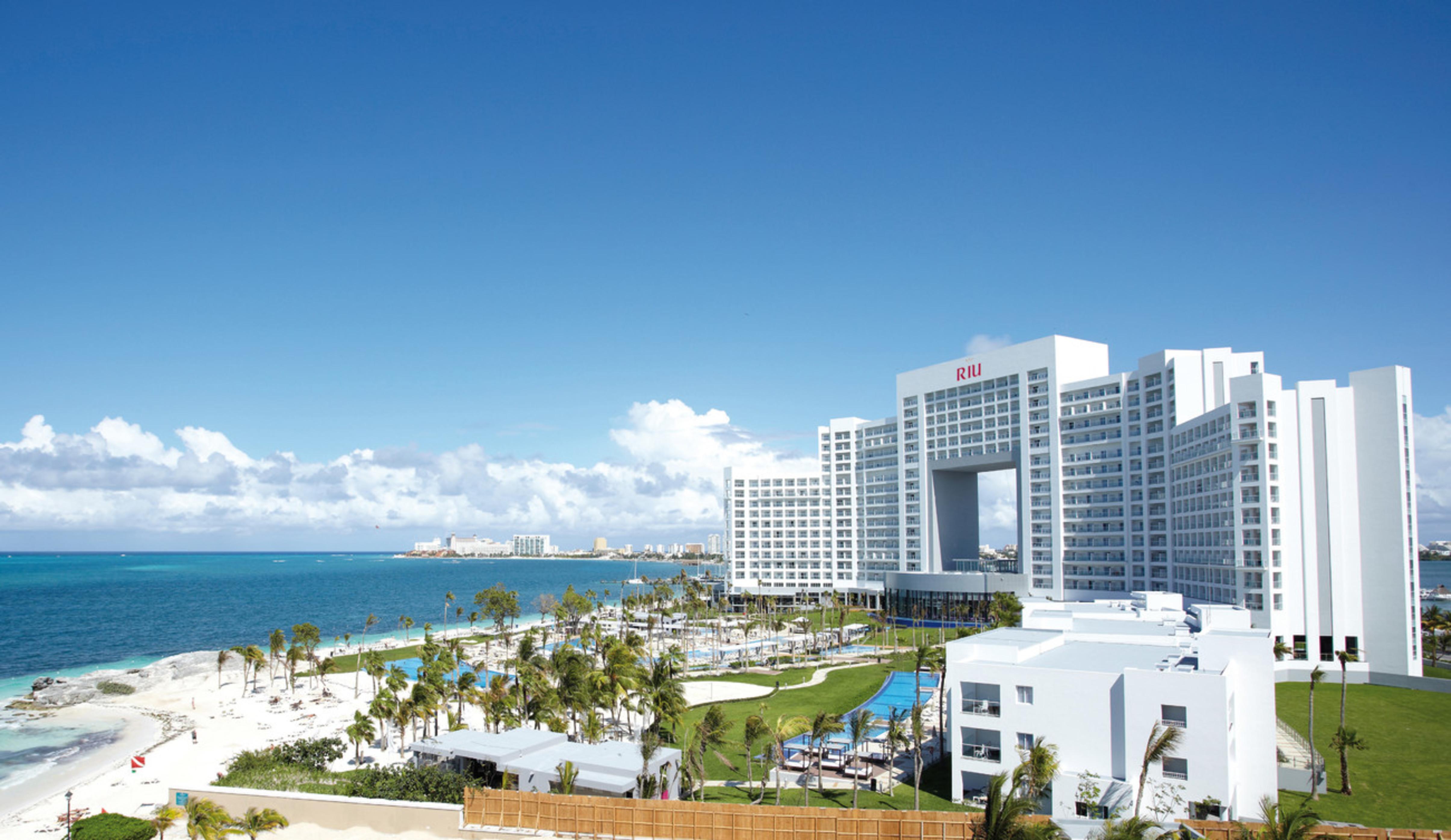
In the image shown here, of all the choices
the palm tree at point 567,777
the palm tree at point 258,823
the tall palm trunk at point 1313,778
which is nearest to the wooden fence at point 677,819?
the palm tree at point 567,777

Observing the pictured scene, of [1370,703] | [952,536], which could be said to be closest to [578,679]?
[1370,703]

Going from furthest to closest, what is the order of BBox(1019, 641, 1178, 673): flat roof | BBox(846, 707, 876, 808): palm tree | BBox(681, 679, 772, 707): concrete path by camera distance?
BBox(681, 679, 772, 707): concrete path → BBox(1019, 641, 1178, 673): flat roof → BBox(846, 707, 876, 808): palm tree

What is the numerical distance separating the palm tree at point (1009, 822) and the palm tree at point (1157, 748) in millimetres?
5500

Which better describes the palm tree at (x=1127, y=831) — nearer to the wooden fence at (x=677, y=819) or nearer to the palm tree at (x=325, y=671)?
the wooden fence at (x=677, y=819)

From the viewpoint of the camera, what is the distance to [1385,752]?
4509 centimetres

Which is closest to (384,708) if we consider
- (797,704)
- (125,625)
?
(797,704)

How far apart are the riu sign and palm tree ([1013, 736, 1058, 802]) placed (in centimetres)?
7734

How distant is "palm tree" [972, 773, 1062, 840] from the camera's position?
21703 mm

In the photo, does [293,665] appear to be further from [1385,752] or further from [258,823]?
[1385,752]

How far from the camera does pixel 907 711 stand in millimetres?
Answer: 52000

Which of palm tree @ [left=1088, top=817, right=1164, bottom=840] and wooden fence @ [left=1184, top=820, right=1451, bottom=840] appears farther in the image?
wooden fence @ [left=1184, top=820, right=1451, bottom=840]

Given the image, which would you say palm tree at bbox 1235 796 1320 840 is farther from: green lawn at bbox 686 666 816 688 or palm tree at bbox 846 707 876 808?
green lawn at bbox 686 666 816 688

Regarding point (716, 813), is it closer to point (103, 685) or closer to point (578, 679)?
point (578, 679)

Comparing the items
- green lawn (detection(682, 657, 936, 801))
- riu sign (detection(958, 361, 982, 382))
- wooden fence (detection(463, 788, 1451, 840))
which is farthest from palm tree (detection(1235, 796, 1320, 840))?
riu sign (detection(958, 361, 982, 382))
